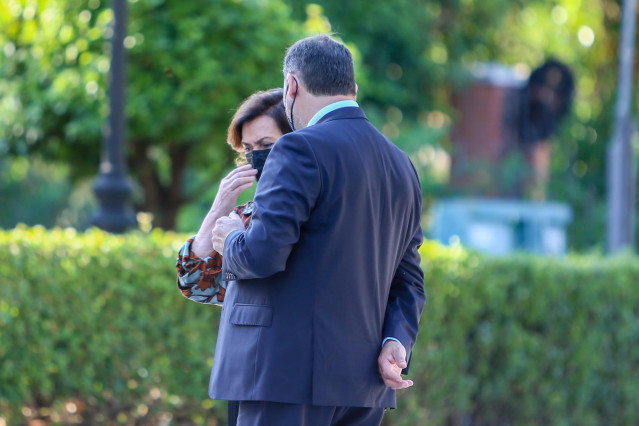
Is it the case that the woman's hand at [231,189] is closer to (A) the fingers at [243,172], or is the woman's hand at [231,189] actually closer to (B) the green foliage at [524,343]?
(A) the fingers at [243,172]

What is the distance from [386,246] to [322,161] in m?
0.37

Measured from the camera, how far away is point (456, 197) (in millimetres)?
16891

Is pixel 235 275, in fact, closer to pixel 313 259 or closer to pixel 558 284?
pixel 313 259

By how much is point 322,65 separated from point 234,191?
1.73 feet

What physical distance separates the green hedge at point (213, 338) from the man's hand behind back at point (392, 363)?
279 cm

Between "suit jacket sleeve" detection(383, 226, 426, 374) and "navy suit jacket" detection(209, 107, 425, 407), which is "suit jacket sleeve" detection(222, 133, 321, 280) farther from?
"suit jacket sleeve" detection(383, 226, 426, 374)

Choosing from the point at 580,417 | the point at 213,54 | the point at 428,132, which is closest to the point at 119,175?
the point at 213,54

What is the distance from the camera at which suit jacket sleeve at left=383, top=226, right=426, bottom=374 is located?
2.80 meters

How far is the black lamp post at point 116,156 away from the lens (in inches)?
257

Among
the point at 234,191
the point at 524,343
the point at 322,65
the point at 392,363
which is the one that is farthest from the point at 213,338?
the point at 322,65

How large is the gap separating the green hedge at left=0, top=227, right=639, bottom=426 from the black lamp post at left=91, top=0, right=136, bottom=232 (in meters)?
0.81

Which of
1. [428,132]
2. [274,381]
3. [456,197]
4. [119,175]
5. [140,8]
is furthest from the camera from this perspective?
[456,197]

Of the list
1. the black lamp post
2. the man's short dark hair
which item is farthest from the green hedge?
the man's short dark hair

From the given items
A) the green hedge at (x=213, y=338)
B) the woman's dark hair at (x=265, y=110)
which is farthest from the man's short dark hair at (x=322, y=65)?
the green hedge at (x=213, y=338)
